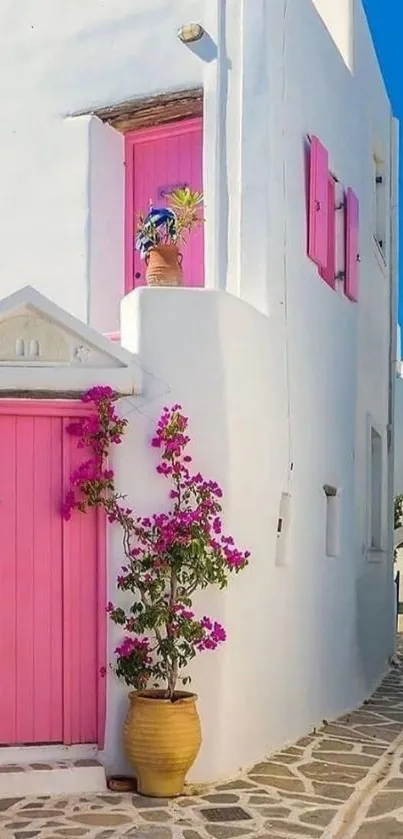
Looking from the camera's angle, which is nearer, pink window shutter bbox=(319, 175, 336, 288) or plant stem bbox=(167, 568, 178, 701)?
plant stem bbox=(167, 568, 178, 701)

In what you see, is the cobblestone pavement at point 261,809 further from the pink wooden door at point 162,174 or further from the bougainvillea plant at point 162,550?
the pink wooden door at point 162,174

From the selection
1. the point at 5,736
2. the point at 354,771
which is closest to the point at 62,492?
the point at 5,736

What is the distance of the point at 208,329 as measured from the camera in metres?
8.03

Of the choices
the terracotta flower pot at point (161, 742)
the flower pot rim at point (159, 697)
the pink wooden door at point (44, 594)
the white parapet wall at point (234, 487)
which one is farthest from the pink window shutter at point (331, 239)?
the terracotta flower pot at point (161, 742)

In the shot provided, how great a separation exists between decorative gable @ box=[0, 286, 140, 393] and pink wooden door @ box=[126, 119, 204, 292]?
2.09 meters

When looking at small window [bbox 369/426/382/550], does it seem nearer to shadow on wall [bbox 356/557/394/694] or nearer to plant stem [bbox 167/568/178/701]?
shadow on wall [bbox 356/557/394/694]

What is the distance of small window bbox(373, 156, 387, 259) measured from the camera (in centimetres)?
1419

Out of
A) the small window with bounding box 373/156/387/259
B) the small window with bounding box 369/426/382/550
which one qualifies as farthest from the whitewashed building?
the small window with bounding box 373/156/387/259

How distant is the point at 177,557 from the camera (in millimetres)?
7477

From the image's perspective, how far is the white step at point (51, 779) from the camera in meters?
7.33

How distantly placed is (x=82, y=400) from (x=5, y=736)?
255 cm

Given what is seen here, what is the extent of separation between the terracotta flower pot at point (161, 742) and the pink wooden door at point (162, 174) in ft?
13.1

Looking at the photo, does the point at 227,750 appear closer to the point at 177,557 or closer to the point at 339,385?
the point at 177,557

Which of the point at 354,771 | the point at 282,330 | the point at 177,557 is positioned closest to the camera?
the point at 177,557
